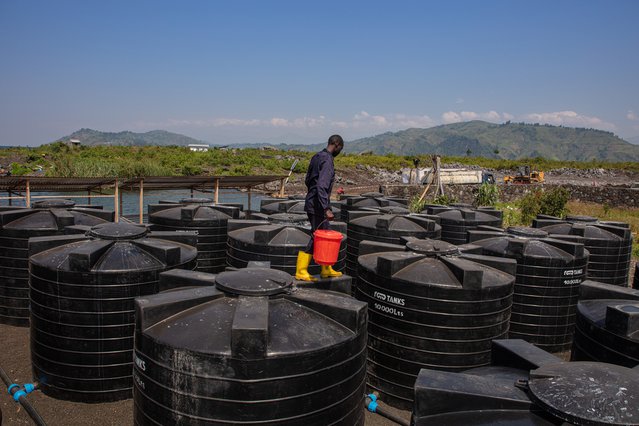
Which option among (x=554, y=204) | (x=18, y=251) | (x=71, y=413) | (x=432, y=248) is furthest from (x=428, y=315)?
(x=554, y=204)

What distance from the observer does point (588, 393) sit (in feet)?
9.01

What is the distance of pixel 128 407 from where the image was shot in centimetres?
573

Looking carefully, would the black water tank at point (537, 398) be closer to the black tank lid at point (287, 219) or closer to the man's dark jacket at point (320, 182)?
the man's dark jacket at point (320, 182)

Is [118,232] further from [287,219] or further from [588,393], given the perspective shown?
[588,393]

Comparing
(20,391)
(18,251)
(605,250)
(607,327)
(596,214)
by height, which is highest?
(607,327)

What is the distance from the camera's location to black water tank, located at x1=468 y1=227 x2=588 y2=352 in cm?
765

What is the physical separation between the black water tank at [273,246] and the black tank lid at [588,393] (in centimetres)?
453

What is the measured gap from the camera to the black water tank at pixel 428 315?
5.67 meters

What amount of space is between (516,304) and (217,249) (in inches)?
229

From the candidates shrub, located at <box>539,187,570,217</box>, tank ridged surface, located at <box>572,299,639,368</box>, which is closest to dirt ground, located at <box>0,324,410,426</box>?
tank ridged surface, located at <box>572,299,639,368</box>

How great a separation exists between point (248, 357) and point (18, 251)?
264 inches

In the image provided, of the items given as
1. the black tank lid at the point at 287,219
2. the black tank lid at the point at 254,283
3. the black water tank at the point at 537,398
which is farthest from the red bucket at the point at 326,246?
the black tank lid at the point at 287,219

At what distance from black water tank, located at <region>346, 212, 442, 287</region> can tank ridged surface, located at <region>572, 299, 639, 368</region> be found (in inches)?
161

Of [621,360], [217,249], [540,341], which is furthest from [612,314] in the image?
[217,249]
